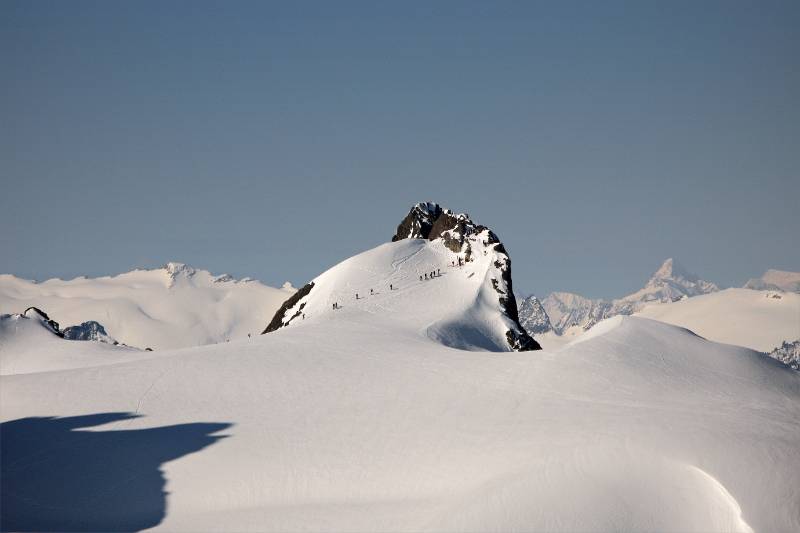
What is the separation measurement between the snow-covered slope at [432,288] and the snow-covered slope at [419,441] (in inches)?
898

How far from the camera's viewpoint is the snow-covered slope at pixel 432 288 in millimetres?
94250

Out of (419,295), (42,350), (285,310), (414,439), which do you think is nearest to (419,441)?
(414,439)

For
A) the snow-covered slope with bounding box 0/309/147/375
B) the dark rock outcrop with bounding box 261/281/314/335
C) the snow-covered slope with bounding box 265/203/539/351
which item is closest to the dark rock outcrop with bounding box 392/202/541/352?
the snow-covered slope with bounding box 265/203/539/351

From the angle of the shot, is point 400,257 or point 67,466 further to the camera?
point 400,257

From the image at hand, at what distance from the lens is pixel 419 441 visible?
53031mm

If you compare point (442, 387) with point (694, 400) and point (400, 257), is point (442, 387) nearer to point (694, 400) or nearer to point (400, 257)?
point (694, 400)

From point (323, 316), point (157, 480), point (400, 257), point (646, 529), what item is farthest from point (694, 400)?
point (400, 257)

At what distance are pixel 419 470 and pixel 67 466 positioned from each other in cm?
2182

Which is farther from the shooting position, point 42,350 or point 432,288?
point 432,288

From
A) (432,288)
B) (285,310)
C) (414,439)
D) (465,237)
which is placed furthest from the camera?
(465,237)

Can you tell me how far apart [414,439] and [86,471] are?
20.1m

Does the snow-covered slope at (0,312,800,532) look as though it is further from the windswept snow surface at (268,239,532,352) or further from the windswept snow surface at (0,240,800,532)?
the windswept snow surface at (268,239,532,352)

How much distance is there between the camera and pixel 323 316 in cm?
9769

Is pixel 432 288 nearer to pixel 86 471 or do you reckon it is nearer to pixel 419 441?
pixel 419 441
